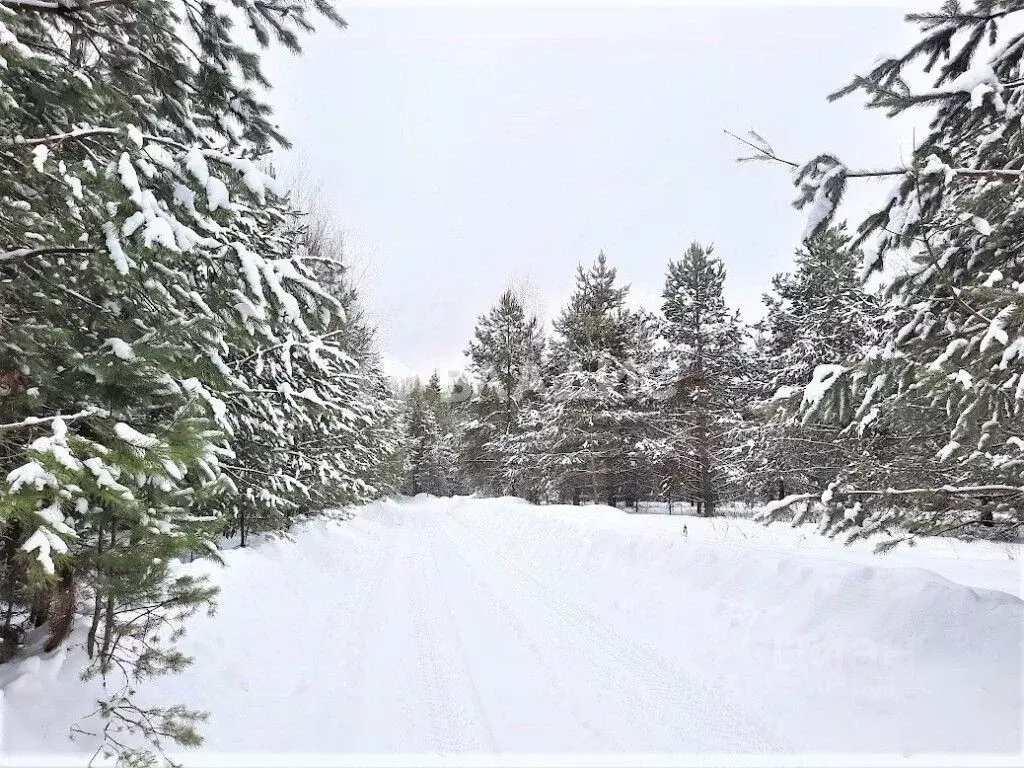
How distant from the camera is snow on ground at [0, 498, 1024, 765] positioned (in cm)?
350

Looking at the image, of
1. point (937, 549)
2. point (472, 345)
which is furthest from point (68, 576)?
point (472, 345)

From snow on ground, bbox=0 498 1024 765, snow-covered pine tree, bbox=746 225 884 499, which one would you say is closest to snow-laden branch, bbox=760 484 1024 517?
snow on ground, bbox=0 498 1024 765

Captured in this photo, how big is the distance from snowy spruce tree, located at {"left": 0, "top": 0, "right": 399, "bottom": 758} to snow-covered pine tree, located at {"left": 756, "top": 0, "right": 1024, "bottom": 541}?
161 inches

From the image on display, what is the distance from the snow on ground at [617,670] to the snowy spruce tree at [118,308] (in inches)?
27.2

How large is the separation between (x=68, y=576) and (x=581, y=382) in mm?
20178

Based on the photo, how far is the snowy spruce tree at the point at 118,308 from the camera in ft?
9.39

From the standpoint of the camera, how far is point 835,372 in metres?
4.56

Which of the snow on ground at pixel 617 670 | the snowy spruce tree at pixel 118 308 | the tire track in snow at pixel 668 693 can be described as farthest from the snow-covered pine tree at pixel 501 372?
the snowy spruce tree at pixel 118 308

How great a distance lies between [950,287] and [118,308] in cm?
587

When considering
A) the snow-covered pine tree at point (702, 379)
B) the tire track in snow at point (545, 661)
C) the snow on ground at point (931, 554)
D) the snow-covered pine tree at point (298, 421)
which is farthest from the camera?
the snow-covered pine tree at point (702, 379)

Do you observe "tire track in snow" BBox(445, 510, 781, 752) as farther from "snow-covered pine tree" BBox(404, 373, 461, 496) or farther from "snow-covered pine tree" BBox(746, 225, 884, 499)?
"snow-covered pine tree" BBox(404, 373, 461, 496)

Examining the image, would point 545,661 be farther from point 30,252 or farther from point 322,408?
point 30,252

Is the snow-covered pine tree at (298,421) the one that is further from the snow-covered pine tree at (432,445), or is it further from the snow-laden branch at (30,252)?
the snow-covered pine tree at (432,445)

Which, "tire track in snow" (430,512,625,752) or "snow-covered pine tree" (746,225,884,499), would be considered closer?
"tire track in snow" (430,512,625,752)
